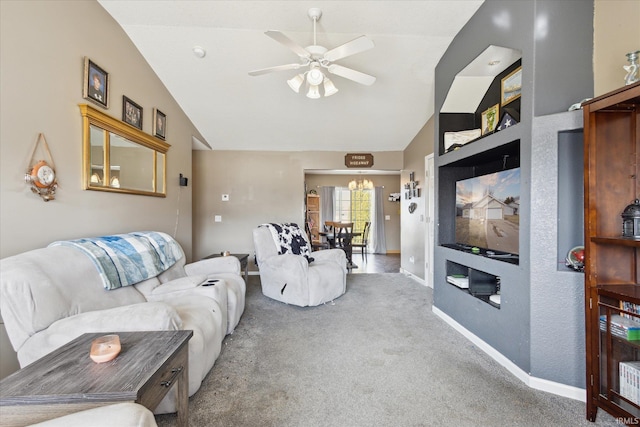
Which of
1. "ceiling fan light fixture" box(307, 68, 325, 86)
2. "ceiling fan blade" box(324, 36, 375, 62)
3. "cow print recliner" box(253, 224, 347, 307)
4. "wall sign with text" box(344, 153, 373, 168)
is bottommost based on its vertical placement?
"cow print recliner" box(253, 224, 347, 307)

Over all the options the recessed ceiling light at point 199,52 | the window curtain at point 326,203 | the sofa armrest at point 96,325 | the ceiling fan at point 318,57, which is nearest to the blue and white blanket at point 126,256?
the sofa armrest at point 96,325

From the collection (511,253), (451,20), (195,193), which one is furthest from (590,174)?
(195,193)

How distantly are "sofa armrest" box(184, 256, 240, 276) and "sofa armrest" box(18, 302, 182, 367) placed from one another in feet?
4.63

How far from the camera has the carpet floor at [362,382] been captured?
1.54 meters

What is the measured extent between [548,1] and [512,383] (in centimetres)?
251

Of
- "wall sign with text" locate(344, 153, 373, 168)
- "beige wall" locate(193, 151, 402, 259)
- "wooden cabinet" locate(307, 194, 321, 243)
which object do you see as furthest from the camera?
"wooden cabinet" locate(307, 194, 321, 243)

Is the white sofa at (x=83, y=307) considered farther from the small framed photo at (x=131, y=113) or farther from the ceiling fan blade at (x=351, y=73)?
the ceiling fan blade at (x=351, y=73)

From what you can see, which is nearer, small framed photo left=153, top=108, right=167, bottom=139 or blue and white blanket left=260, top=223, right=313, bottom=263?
small framed photo left=153, top=108, right=167, bottom=139

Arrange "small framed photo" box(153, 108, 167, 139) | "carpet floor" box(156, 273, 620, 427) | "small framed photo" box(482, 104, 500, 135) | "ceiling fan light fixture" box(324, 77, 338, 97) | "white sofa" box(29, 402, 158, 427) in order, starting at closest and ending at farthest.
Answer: "white sofa" box(29, 402, 158, 427)
"carpet floor" box(156, 273, 620, 427)
"small framed photo" box(482, 104, 500, 135)
"ceiling fan light fixture" box(324, 77, 338, 97)
"small framed photo" box(153, 108, 167, 139)

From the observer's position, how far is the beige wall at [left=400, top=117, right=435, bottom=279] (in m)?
4.34

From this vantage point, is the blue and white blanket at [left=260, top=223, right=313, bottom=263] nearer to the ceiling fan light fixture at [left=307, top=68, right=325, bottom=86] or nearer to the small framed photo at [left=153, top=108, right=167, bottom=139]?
the small framed photo at [left=153, top=108, right=167, bottom=139]

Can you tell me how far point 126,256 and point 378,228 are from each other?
22.0ft

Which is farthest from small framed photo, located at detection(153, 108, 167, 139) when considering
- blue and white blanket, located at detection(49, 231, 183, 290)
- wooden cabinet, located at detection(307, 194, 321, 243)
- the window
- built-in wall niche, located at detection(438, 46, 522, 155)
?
the window

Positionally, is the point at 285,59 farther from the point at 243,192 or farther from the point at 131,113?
the point at 243,192
